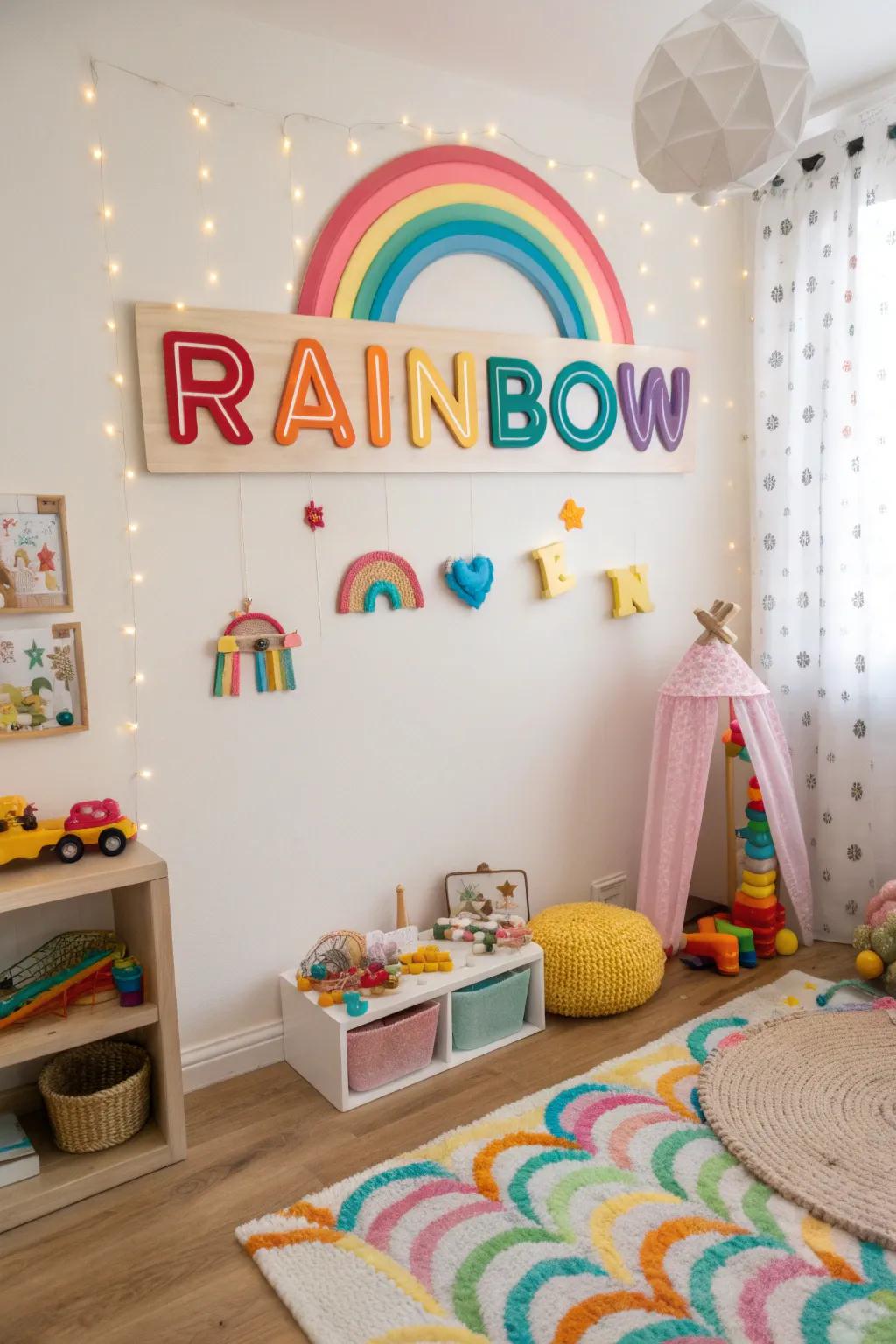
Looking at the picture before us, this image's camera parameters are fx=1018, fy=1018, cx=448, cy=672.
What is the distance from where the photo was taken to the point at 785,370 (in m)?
3.34

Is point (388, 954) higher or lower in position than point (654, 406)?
lower

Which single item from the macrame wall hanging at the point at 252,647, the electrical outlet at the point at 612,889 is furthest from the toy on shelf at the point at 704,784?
the macrame wall hanging at the point at 252,647

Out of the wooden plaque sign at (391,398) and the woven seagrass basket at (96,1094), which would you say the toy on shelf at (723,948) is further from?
the woven seagrass basket at (96,1094)

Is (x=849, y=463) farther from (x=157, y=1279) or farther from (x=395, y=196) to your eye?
(x=157, y=1279)

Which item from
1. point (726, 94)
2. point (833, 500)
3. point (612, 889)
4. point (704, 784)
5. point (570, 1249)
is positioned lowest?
point (570, 1249)

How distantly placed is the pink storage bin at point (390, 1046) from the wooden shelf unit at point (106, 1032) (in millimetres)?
409

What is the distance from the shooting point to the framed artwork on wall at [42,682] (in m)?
2.16

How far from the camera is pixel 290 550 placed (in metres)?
2.54

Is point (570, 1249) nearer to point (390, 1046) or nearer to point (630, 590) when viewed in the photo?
point (390, 1046)

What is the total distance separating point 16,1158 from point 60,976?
1.18ft

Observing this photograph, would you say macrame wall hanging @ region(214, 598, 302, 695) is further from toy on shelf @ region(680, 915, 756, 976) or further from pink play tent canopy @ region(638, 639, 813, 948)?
toy on shelf @ region(680, 915, 756, 976)

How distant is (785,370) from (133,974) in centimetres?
268

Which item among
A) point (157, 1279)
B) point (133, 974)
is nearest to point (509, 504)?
point (133, 974)

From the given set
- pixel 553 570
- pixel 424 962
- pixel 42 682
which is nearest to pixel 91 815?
pixel 42 682
